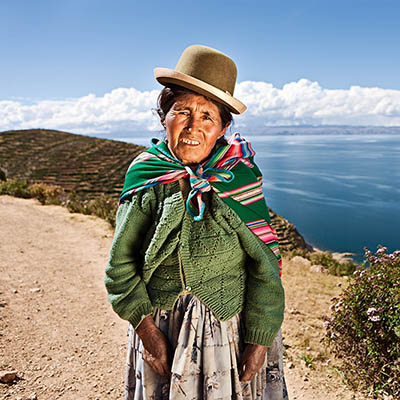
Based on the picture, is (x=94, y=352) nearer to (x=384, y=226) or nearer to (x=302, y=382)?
(x=302, y=382)

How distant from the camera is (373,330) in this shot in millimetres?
2705

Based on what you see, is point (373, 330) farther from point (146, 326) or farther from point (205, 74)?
point (205, 74)

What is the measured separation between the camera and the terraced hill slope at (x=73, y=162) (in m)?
12.5

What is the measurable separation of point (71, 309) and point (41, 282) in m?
0.85

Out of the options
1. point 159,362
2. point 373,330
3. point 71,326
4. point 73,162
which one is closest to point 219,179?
point 159,362

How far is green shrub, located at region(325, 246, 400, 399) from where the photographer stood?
2.52 meters

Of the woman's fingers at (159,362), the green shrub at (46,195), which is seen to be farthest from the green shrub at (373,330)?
the green shrub at (46,195)

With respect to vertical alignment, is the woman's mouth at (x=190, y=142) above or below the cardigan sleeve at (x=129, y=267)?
above

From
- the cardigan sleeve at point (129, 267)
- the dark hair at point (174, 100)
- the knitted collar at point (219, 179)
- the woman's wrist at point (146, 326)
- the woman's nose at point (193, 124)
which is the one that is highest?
the dark hair at point (174, 100)

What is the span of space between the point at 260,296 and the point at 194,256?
31 centimetres

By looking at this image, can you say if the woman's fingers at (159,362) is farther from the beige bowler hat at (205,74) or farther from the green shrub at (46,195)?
the green shrub at (46,195)

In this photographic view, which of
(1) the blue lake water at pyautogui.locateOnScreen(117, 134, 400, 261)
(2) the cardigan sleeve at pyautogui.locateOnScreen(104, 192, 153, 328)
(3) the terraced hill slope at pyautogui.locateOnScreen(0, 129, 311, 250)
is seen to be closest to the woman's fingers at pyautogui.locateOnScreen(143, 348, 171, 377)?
(2) the cardigan sleeve at pyautogui.locateOnScreen(104, 192, 153, 328)

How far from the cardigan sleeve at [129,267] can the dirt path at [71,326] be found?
1.78m

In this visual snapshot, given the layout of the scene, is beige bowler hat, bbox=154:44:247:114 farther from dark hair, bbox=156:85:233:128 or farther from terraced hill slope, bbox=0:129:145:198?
terraced hill slope, bbox=0:129:145:198
